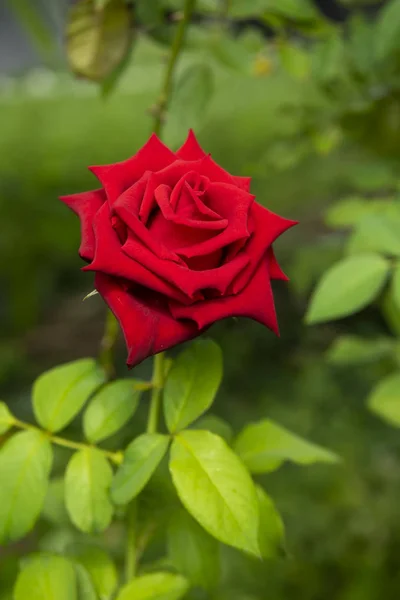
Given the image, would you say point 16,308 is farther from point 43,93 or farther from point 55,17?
point 55,17

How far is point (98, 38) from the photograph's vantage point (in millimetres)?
714

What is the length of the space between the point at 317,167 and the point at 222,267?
1501mm

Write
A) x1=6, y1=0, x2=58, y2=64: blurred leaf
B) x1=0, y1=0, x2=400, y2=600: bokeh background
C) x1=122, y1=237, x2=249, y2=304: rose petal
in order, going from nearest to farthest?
x1=122, y1=237, x2=249, y2=304: rose petal, x1=0, y1=0, x2=400, y2=600: bokeh background, x1=6, y1=0, x2=58, y2=64: blurred leaf

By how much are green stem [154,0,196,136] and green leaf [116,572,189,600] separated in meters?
0.48

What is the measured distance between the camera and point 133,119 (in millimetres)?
1670

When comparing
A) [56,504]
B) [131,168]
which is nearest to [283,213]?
[56,504]

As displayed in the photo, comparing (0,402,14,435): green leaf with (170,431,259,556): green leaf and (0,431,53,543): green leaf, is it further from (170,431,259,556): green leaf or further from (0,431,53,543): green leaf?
(170,431,259,556): green leaf

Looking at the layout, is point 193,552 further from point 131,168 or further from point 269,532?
point 131,168

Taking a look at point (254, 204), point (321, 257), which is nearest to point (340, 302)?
point (254, 204)

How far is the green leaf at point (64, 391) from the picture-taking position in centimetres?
50

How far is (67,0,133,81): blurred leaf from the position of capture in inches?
28.0

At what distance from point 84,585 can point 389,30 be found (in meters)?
0.75

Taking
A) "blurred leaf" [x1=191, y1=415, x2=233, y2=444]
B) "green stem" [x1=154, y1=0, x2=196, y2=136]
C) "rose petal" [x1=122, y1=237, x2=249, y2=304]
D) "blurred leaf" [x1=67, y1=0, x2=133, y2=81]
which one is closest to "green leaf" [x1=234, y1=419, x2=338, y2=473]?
"blurred leaf" [x1=191, y1=415, x2=233, y2=444]

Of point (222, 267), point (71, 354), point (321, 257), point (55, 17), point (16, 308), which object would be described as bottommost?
point (71, 354)
